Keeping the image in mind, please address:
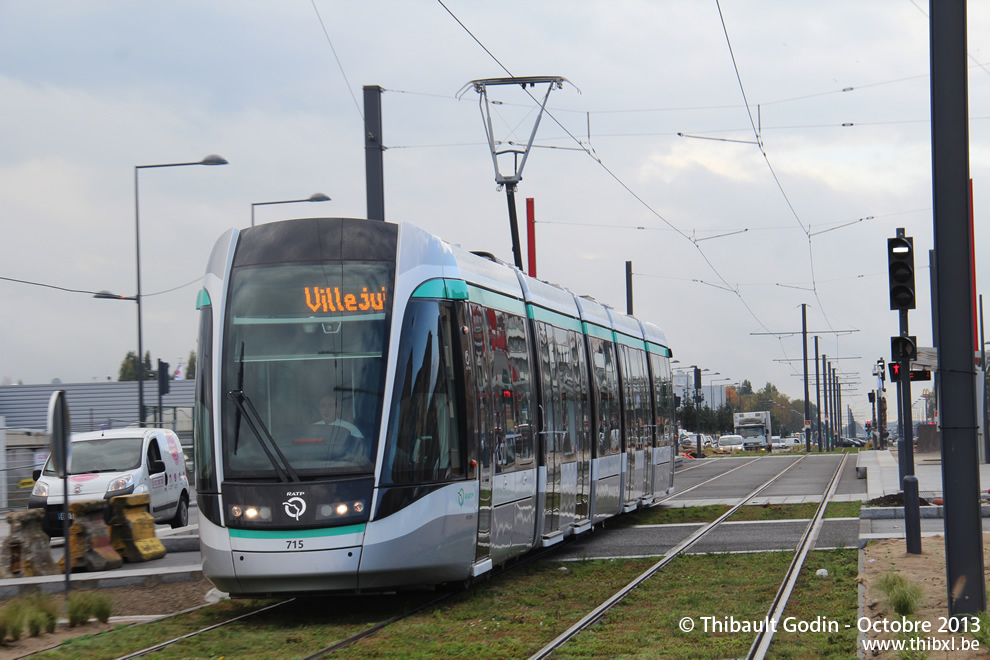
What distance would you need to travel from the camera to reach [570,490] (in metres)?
14.8

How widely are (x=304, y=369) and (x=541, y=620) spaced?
113 inches

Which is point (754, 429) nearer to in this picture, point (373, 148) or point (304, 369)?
point (373, 148)

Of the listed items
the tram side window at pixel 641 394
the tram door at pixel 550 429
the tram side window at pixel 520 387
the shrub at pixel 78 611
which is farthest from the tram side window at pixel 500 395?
the tram side window at pixel 641 394

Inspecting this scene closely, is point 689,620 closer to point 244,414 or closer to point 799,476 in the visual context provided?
point 244,414

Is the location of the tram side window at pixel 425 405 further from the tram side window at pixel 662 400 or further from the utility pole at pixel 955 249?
the tram side window at pixel 662 400

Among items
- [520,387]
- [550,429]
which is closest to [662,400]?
[550,429]

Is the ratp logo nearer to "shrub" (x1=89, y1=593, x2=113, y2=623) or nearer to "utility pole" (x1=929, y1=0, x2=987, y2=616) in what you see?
"shrub" (x1=89, y1=593, x2=113, y2=623)

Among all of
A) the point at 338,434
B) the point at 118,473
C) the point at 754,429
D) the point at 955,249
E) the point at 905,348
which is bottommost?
the point at 754,429

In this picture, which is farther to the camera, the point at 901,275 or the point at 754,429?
the point at 754,429

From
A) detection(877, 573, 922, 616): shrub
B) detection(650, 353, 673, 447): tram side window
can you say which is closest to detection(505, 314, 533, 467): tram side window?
detection(877, 573, 922, 616): shrub

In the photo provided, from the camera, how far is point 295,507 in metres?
9.80

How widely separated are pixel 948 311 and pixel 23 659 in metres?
7.26

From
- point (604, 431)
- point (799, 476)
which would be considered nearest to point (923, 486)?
point (799, 476)

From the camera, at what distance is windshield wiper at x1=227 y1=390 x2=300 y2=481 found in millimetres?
9906
